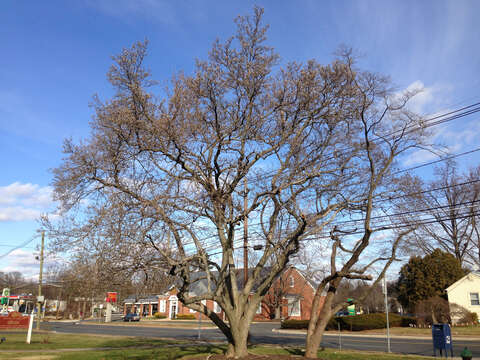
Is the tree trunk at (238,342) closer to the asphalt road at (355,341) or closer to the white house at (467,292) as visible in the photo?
the asphalt road at (355,341)

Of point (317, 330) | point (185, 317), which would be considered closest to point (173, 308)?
point (185, 317)

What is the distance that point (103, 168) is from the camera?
13.6 meters

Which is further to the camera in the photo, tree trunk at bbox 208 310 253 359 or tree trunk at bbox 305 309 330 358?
tree trunk at bbox 305 309 330 358

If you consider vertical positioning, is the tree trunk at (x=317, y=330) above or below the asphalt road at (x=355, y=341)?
above

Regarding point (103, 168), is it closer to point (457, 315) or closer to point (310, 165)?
point (310, 165)

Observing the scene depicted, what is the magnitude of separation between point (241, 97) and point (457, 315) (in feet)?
99.2

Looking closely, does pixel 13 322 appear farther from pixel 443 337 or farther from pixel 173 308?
pixel 173 308

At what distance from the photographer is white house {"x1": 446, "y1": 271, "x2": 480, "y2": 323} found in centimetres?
3378

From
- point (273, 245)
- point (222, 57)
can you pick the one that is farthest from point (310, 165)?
point (222, 57)

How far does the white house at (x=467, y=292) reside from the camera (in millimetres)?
33781

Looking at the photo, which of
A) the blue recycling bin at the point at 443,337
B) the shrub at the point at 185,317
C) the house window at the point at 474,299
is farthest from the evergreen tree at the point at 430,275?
the shrub at the point at 185,317

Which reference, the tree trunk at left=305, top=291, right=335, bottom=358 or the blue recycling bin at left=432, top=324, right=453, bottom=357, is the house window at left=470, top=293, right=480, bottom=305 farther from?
the tree trunk at left=305, top=291, right=335, bottom=358

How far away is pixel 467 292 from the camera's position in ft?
111

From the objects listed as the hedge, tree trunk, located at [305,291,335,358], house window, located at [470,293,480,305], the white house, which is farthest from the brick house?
tree trunk, located at [305,291,335,358]
